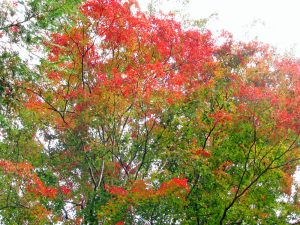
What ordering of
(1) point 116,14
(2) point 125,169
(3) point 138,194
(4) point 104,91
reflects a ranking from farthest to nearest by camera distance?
(2) point 125,169, (1) point 116,14, (4) point 104,91, (3) point 138,194

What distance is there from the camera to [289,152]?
10305 mm

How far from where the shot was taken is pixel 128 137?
12.2m

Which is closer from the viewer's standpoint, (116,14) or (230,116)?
(230,116)

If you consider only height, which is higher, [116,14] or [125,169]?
[116,14]

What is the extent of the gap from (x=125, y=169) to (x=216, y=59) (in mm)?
5561

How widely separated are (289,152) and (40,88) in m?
7.35

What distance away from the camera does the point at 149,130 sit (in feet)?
39.8

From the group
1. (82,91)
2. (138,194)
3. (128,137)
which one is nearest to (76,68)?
(82,91)

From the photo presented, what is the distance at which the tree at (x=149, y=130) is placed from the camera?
33.2 ft

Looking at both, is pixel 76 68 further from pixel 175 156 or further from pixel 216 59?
pixel 216 59

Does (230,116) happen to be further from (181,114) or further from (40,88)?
(40,88)

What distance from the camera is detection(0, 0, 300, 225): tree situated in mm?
10125

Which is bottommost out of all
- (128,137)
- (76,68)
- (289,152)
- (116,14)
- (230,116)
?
(289,152)

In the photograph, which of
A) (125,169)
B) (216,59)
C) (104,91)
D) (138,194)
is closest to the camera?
(138,194)
